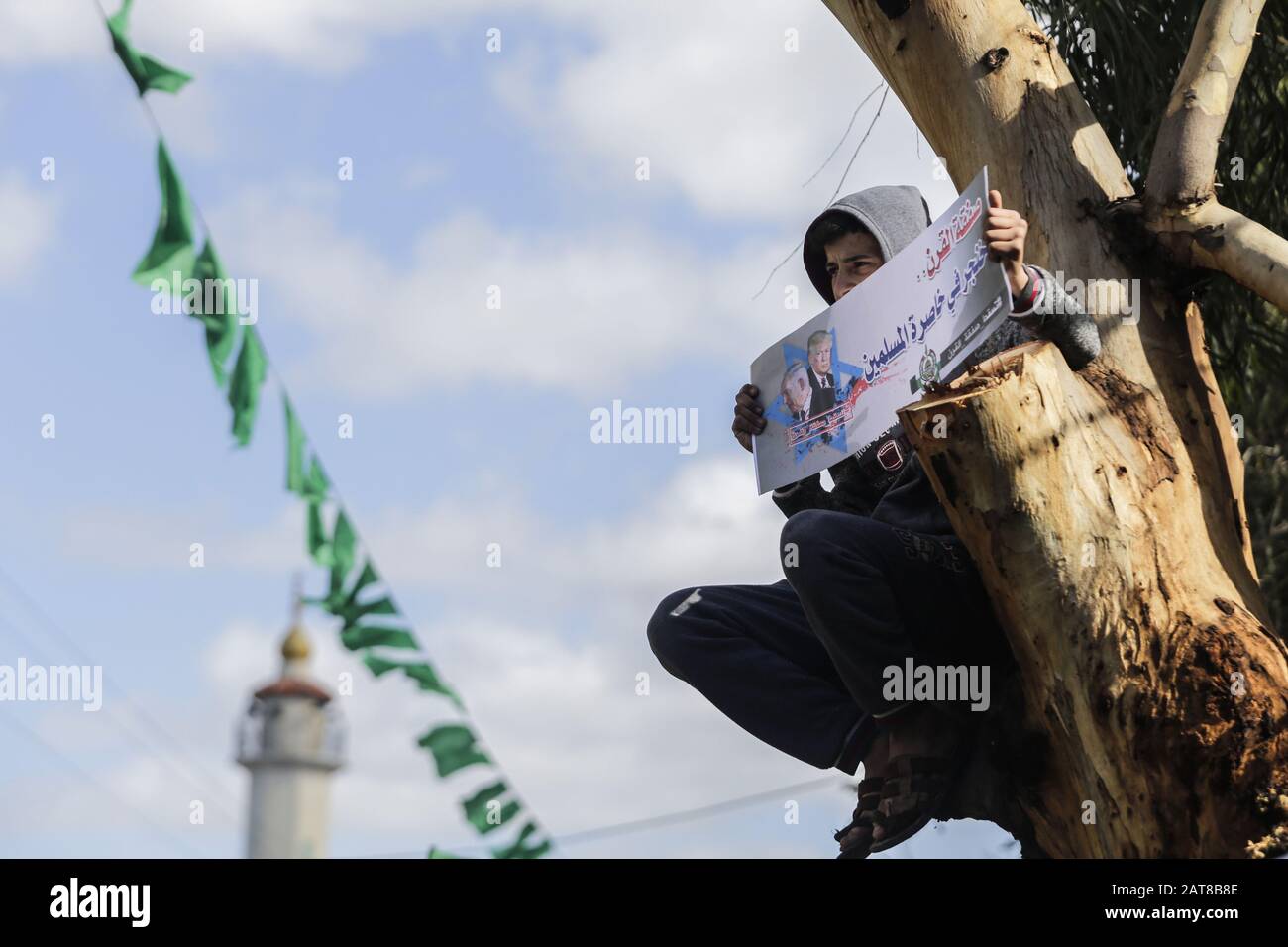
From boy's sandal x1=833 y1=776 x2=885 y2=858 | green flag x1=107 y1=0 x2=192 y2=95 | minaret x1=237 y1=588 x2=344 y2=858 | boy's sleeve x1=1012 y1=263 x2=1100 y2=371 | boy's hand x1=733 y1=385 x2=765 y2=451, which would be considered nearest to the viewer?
boy's sleeve x1=1012 y1=263 x2=1100 y2=371

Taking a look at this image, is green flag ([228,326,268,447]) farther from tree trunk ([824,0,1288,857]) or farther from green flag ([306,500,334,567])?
tree trunk ([824,0,1288,857])

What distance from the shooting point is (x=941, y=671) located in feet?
10.9

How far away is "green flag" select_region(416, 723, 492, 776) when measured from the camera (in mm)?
4746

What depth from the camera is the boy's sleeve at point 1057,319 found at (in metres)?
3.25

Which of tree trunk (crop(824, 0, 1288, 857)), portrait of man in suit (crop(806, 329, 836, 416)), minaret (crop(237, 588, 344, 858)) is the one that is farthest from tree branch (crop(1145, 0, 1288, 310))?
minaret (crop(237, 588, 344, 858))

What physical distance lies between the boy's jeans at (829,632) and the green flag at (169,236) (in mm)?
2139

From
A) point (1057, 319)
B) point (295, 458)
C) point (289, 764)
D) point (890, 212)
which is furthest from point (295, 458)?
point (289, 764)

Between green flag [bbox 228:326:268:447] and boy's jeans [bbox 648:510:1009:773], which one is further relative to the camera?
green flag [bbox 228:326:268:447]

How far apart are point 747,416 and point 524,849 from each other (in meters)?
1.76

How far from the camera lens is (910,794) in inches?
130

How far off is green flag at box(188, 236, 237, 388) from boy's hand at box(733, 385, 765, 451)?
1.92 meters

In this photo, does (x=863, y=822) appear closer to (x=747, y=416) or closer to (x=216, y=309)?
(x=747, y=416)

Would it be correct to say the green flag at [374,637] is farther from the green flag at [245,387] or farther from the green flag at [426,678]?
the green flag at [245,387]

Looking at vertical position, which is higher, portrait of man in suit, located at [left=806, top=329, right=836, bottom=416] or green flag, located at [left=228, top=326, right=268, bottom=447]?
green flag, located at [left=228, top=326, right=268, bottom=447]
